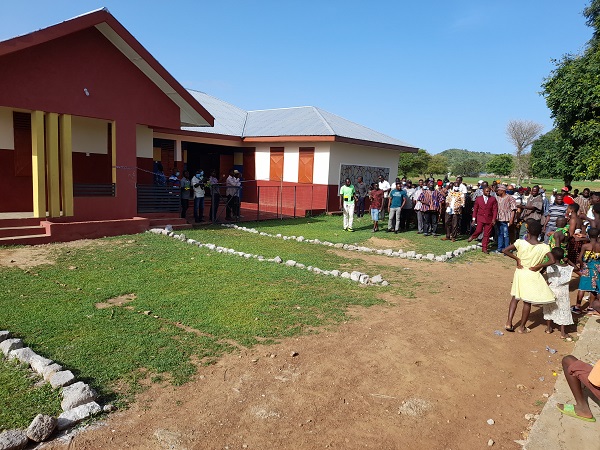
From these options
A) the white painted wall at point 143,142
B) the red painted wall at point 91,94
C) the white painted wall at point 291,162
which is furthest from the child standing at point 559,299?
the white painted wall at point 291,162

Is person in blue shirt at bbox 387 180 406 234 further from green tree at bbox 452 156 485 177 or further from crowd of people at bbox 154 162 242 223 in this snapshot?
green tree at bbox 452 156 485 177

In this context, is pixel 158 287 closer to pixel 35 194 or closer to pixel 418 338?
pixel 418 338

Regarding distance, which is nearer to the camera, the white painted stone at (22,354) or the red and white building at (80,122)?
the white painted stone at (22,354)

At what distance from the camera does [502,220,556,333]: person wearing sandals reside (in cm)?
578

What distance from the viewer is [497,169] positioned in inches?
3172

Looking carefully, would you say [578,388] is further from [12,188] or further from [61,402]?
[12,188]

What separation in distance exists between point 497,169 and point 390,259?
78.7m

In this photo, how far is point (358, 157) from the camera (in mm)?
Answer: 19703

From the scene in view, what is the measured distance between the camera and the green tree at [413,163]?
52.0 meters

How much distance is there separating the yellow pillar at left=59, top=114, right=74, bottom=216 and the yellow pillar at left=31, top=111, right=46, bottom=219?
1.75 feet

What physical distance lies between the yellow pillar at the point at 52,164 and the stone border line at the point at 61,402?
6445 millimetres

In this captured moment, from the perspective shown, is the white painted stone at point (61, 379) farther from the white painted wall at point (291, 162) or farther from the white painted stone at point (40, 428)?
the white painted wall at point (291, 162)

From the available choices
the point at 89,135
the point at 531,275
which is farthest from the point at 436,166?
the point at 531,275

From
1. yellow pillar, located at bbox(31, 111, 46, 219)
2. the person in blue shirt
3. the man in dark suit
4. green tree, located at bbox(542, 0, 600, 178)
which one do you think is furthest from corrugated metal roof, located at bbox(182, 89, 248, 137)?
green tree, located at bbox(542, 0, 600, 178)
